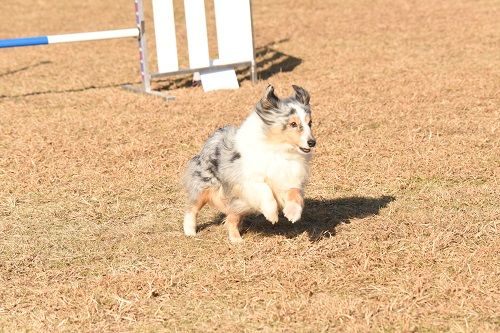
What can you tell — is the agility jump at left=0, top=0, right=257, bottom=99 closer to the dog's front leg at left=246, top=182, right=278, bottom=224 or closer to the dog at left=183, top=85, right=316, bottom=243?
the dog at left=183, top=85, right=316, bottom=243

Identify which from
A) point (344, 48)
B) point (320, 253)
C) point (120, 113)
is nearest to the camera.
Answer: point (320, 253)

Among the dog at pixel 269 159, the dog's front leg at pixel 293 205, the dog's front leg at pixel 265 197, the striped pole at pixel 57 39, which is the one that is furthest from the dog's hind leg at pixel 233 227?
the striped pole at pixel 57 39

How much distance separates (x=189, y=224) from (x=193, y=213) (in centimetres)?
10

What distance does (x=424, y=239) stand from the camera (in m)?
5.77

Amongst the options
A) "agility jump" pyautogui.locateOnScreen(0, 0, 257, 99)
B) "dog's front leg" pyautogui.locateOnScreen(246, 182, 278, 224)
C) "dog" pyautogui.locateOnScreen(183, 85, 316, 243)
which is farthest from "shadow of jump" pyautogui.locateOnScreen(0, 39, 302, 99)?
"dog's front leg" pyautogui.locateOnScreen(246, 182, 278, 224)

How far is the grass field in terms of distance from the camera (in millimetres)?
4809

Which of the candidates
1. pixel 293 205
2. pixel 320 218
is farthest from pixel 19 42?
pixel 293 205

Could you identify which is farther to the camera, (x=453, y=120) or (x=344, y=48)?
(x=344, y=48)

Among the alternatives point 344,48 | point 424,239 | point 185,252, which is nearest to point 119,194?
point 185,252

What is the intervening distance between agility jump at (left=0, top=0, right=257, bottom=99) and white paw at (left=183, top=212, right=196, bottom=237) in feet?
18.0

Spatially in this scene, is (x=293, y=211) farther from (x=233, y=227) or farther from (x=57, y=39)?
(x=57, y=39)

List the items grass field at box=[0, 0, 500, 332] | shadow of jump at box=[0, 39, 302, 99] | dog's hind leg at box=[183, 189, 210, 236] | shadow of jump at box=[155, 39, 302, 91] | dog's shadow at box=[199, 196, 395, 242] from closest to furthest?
grass field at box=[0, 0, 500, 332], dog's hind leg at box=[183, 189, 210, 236], dog's shadow at box=[199, 196, 395, 242], shadow of jump at box=[0, 39, 302, 99], shadow of jump at box=[155, 39, 302, 91]

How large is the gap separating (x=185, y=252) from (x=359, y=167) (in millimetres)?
2532

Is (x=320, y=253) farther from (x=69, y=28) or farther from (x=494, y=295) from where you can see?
(x=69, y=28)
